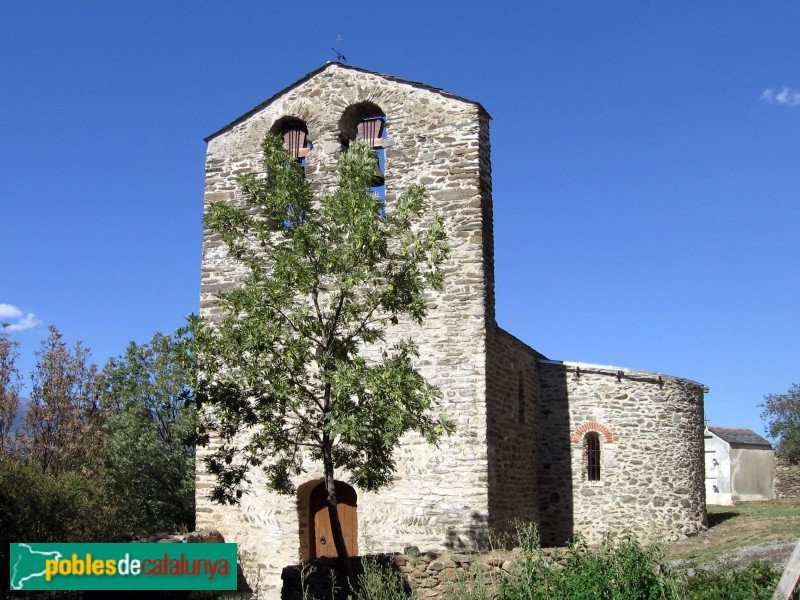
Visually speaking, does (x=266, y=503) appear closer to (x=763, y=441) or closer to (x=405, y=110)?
(x=405, y=110)

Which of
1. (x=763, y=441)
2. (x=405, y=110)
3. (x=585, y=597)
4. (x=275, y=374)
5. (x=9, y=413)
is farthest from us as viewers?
(x=763, y=441)

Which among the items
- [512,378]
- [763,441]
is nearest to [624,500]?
[512,378]

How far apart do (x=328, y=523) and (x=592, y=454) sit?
6596 millimetres

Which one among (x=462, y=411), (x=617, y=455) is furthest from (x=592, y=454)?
(x=462, y=411)

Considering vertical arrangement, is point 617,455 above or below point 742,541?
above

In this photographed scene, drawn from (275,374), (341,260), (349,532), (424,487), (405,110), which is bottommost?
(349,532)

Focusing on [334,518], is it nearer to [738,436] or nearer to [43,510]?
[43,510]

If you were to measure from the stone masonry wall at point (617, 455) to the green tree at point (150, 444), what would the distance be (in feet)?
27.6

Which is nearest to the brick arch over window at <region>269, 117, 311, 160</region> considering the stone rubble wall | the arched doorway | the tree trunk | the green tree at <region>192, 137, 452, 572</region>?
the green tree at <region>192, 137, 452, 572</region>

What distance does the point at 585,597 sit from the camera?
7.45 metres

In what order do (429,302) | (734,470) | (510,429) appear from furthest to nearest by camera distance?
(734,470) < (510,429) < (429,302)

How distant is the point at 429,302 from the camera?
1359 cm

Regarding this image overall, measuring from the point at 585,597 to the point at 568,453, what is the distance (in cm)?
977

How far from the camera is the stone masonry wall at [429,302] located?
12922 millimetres
